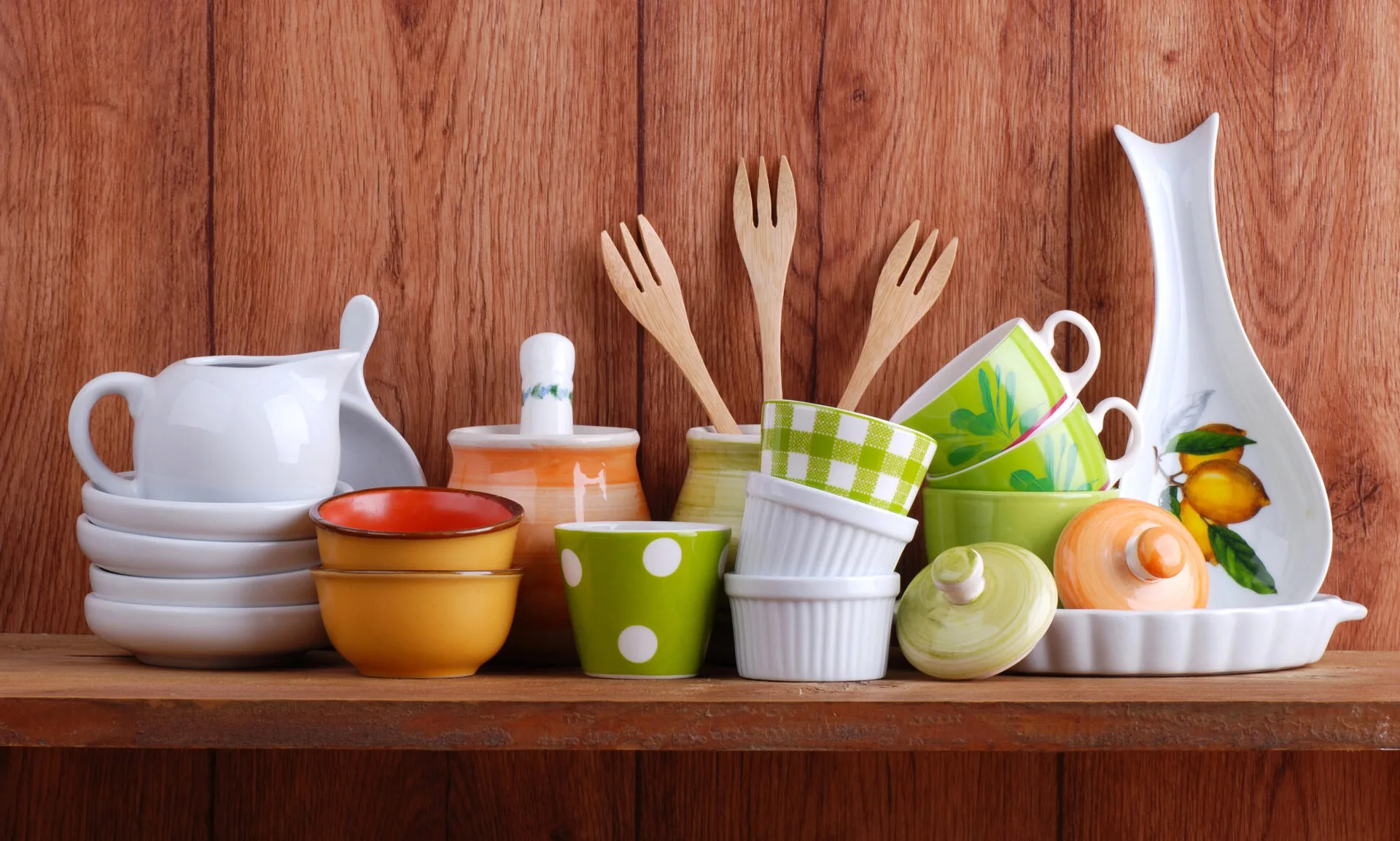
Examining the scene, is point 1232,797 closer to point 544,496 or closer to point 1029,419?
point 1029,419

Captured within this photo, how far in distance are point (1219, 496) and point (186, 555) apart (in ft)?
2.27

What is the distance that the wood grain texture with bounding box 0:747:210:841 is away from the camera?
33.0 inches

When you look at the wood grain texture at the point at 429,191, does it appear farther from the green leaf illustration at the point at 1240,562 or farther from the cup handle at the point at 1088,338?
the green leaf illustration at the point at 1240,562

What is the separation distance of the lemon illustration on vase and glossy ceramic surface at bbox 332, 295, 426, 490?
1.80 feet

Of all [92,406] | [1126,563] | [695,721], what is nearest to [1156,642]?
[1126,563]

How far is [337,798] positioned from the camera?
84 centimetres

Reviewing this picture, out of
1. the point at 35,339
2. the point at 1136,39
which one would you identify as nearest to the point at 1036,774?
the point at 1136,39

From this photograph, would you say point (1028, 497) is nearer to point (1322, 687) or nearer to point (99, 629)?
point (1322, 687)

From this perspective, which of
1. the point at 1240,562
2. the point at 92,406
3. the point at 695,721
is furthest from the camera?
the point at 1240,562

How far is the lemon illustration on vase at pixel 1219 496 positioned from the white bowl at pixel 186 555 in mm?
609

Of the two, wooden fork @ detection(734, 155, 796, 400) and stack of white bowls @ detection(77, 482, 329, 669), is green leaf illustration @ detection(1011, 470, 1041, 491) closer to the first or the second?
wooden fork @ detection(734, 155, 796, 400)

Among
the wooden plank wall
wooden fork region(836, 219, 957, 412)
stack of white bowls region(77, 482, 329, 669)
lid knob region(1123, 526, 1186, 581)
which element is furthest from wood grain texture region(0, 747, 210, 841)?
lid knob region(1123, 526, 1186, 581)

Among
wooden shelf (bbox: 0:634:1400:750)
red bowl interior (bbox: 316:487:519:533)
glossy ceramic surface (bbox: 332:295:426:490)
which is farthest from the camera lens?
glossy ceramic surface (bbox: 332:295:426:490)

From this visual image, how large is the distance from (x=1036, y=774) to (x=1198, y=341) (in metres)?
0.35
